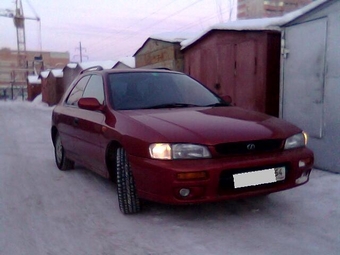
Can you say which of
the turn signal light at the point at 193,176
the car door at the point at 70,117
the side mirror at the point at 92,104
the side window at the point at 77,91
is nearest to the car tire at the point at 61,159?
the car door at the point at 70,117

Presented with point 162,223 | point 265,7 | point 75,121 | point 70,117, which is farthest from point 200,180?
point 265,7

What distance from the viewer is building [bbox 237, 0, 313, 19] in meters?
37.0

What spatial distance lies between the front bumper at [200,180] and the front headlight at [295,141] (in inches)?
6.0

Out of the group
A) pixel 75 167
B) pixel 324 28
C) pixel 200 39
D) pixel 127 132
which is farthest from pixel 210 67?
pixel 127 132

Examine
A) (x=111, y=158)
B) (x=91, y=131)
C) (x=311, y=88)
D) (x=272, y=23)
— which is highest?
(x=272, y=23)

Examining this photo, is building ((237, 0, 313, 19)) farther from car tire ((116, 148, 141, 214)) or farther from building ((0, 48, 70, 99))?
building ((0, 48, 70, 99))

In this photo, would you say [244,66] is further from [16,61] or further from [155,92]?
[16,61]

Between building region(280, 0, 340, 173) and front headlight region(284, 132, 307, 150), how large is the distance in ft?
4.83

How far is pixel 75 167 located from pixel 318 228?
3738mm

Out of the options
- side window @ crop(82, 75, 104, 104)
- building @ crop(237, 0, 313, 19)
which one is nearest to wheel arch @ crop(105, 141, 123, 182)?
side window @ crop(82, 75, 104, 104)

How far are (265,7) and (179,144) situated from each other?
41152 millimetres

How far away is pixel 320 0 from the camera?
476 centimetres

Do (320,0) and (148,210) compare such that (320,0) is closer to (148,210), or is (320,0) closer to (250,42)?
(250,42)

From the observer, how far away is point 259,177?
10.1 feet
